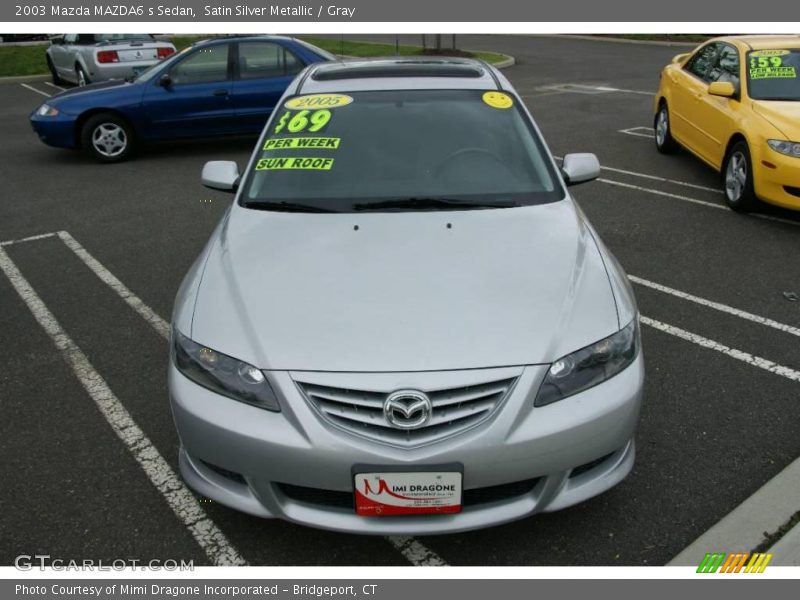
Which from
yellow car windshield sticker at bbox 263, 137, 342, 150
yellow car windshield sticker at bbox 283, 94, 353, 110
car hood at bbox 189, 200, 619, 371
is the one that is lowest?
car hood at bbox 189, 200, 619, 371

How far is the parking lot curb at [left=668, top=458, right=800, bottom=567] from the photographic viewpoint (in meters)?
2.72

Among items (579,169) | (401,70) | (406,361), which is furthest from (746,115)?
(406,361)

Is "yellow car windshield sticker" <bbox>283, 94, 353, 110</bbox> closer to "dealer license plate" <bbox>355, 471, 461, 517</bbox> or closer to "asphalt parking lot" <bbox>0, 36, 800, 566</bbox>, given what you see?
"asphalt parking lot" <bbox>0, 36, 800, 566</bbox>

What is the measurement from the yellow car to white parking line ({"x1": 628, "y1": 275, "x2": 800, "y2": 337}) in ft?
6.23

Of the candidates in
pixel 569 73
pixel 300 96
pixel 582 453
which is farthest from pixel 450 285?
pixel 569 73

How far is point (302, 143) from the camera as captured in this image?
379cm

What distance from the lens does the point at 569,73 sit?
17.4m

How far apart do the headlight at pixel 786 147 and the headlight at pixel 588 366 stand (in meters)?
4.26

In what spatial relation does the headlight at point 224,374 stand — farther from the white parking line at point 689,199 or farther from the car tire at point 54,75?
the car tire at point 54,75

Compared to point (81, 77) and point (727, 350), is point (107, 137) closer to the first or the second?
point (81, 77)

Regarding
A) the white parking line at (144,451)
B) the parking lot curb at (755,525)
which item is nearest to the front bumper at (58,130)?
the white parking line at (144,451)

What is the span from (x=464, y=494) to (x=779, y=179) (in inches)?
196

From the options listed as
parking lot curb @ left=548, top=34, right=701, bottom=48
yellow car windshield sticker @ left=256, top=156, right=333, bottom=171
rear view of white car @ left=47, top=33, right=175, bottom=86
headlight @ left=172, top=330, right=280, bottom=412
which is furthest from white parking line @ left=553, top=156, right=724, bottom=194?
parking lot curb @ left=548, top=34, right=701, bottom=48

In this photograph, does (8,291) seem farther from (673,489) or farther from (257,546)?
(673,489)
